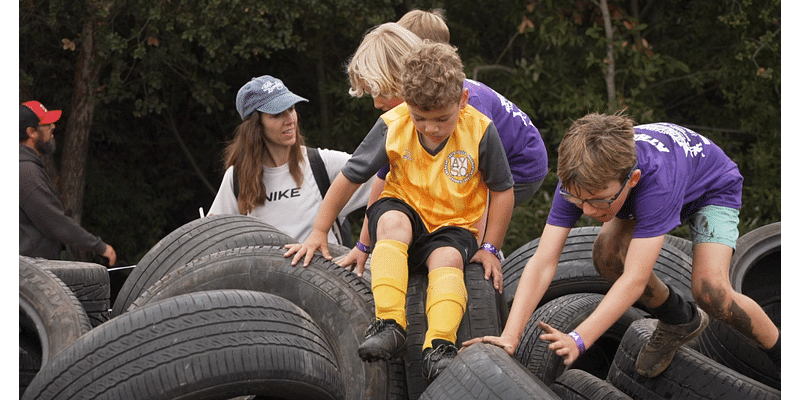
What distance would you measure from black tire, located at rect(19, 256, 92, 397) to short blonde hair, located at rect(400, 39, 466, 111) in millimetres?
2134

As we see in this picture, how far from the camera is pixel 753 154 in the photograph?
11438 mm

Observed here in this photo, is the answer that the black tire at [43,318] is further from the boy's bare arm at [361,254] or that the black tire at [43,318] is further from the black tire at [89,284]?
the boy's bare arm at [361,254]

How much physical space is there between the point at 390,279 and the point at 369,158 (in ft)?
2.00

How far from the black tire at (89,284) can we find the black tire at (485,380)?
8.82 feet

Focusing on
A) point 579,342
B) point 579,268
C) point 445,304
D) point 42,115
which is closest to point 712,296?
point 579,342

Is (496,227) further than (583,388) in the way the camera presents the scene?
No

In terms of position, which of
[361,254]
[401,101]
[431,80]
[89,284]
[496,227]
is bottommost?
[89,284]

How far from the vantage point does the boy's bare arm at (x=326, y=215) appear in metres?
3.82

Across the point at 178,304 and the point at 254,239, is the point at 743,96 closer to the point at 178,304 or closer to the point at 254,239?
the point at 254,239

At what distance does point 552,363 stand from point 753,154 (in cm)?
819

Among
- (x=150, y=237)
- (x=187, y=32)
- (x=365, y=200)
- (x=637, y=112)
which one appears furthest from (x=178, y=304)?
(x=150, y=237)

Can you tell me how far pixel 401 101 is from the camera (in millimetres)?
4055

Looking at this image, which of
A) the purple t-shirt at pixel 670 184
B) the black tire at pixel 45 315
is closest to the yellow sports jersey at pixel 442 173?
the purple t-shirt at pixel 670 184

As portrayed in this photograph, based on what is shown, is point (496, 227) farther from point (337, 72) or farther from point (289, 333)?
point (337, 72)
